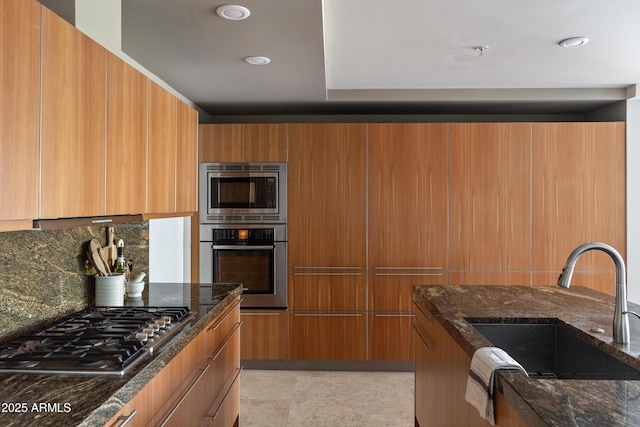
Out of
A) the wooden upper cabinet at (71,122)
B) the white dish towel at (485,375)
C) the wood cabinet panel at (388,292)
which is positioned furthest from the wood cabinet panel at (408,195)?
the wooden upper cabinet at (71,122)

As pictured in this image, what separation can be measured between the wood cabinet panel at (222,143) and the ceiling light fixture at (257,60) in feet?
3.70

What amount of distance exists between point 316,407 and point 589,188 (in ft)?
9.86

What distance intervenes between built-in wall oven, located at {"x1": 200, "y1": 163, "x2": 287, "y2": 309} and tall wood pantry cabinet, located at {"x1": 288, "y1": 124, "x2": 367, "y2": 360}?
0.39 feet

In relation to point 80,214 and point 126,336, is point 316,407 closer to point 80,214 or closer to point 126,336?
point 126,336

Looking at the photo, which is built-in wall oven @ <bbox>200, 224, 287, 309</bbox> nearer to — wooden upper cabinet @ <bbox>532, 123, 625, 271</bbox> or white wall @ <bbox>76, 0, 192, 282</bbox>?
white wall @ <bbox>76, 0, 192, 282</bbox>


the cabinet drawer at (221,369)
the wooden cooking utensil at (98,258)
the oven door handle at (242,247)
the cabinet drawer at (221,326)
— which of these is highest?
the wooden cooking utensil at (98,258)

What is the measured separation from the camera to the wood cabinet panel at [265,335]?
13.3 ft

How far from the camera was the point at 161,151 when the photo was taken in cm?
234

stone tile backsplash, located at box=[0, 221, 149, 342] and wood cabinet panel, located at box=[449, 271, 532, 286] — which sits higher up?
stone tile backsplash, located at box=[0, 221, 149, 342]

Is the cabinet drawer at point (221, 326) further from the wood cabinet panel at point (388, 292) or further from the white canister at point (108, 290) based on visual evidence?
the wood cabinet panel at point (388, 292)

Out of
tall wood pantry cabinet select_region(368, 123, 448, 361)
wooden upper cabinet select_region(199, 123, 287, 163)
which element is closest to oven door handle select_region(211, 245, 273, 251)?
wooden upper cabinet select_region(199, 123, 287, 163)

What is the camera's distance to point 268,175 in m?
4.05

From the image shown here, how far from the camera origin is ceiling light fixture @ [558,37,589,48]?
9.45 feet

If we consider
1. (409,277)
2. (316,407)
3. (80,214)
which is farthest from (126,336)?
(409,277)
